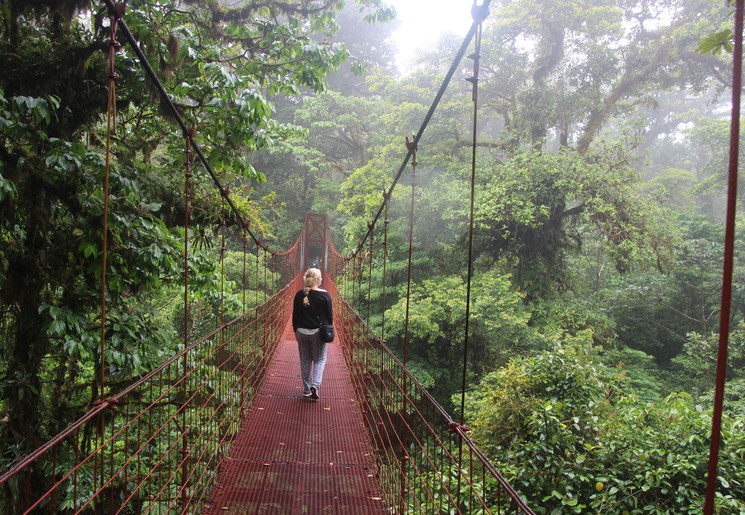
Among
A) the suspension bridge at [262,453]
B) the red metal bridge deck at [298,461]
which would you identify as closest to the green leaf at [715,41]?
the suspension bridge at [262,453]

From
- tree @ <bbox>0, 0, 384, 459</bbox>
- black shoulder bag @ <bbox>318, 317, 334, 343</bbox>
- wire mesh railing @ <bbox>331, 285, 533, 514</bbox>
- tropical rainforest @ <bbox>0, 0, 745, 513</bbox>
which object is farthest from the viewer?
black shoulder bag @ <bbox>318, 317, 334, 343</bbox>

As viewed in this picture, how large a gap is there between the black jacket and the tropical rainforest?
0.55 metres

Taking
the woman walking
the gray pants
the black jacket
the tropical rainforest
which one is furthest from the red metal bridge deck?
the tropical rainforest

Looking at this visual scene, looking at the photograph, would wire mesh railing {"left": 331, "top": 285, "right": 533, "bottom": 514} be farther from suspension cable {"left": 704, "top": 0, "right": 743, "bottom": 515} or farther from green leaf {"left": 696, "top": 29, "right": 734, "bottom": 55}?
green leaf {"left": 696, "top": 29, "right": 734, "bottom": 55}

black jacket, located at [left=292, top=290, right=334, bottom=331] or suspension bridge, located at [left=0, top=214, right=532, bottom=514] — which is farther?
black jacket, located at [left=292, top=290, right=334, bottom=331]

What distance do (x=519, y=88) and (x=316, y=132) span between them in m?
6.41

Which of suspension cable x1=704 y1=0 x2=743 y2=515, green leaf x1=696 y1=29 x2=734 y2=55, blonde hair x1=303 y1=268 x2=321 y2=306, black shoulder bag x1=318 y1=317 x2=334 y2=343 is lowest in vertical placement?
black shoulder bag x1=318 y1=317 x2=334 y2=343

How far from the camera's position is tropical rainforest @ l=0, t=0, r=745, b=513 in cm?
194

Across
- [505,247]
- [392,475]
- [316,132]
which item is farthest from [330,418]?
[316,132]

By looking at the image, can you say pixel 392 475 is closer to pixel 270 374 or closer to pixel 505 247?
pixel 270 374

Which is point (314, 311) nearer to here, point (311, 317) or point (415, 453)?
point (311, 317)

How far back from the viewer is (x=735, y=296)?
6738mm

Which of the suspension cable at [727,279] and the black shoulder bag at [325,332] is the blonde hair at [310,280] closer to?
the black shoulder bag at [325,332]

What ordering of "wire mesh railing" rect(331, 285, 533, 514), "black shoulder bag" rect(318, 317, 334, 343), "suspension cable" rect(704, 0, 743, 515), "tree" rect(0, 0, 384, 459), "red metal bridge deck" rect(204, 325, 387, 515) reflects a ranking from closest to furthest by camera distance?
"suspension cable" rect(704, 0, 743, 515), "wire mesh railing" rect(331, 285, 533, 514), "red metal bridge deck" rect(204, 325, 387, 515), "tree" rect(0, 0, 384, 459), "black shoulder bag" rect(318, 317, 334, 343)
